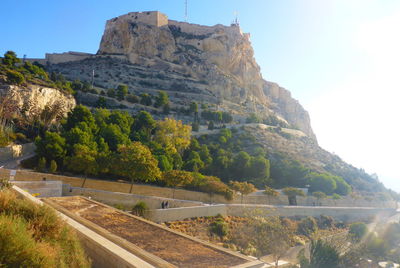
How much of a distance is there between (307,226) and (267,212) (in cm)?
434

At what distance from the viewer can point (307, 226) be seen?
987 inches

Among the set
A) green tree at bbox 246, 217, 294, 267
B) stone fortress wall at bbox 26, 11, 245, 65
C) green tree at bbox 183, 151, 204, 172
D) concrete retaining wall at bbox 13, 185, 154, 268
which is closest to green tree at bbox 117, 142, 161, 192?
Result: green tree at bbox 246, 217, 294, 267

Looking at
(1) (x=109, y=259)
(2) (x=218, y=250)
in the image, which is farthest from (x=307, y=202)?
(1) (x=109, y=259)

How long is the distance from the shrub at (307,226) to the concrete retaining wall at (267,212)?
4.09 ft

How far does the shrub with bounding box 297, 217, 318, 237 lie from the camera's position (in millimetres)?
Answer: 23789

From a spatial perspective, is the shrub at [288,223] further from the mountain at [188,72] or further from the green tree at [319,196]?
the mountain at [188,72]

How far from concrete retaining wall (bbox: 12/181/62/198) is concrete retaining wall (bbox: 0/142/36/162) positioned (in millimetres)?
9288

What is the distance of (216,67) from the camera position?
77000mm

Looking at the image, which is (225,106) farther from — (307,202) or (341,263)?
(341,263)

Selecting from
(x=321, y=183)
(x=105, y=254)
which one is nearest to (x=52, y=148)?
(x=105, y=254)

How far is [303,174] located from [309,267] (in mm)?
27636

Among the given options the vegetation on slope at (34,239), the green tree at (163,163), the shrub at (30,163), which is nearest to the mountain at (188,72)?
the green tree at (163,163)

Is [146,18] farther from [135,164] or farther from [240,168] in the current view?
[135,164]

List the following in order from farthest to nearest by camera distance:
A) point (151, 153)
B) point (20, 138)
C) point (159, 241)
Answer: point (151, 153), point (20, 138), point (159, 241)
